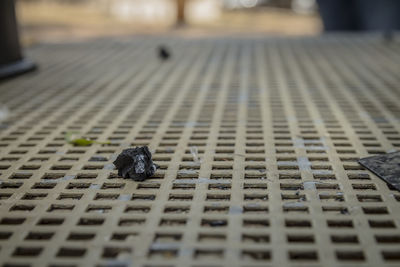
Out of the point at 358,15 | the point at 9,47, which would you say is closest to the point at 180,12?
the point at 358,15

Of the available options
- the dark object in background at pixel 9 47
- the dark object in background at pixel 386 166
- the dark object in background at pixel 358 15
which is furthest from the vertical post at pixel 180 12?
the dark object in background at pixel 386 166

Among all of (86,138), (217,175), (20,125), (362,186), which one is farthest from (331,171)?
(20,125)

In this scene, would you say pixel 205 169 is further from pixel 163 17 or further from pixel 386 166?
pixel 163 17

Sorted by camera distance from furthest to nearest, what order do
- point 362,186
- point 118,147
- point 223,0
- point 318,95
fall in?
point 223,0, point 318,95, point 118,147, point 362,186

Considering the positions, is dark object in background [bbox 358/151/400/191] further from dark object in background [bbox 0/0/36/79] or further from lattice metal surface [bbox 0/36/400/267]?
dark object in background [bbox 0/0/36/79]

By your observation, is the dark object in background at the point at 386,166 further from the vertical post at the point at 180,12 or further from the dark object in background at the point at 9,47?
the vertical post at the point at 180,12

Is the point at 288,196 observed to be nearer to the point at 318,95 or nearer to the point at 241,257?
the point at 241,257

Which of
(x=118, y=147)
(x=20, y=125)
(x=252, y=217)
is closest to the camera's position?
(x=252, y=217)
